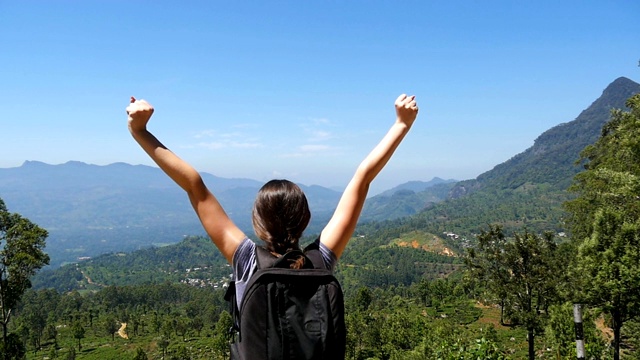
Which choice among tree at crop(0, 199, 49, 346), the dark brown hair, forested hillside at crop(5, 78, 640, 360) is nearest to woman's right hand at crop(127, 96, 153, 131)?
the dark brown hair

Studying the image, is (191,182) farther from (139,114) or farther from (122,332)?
(122,332)

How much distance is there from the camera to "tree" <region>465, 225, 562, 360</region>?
17.6 m

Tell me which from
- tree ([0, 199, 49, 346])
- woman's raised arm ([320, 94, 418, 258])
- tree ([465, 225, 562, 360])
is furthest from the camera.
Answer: tree ([465, 225, 562, 360])

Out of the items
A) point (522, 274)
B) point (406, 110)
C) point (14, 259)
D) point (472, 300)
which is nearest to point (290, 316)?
point (406, 110)

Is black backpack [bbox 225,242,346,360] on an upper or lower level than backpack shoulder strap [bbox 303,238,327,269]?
lower

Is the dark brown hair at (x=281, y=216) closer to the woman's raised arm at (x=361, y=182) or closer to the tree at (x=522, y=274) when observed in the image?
the woman's raised arm at (x=361, y=182)

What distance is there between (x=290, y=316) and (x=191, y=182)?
0.67m

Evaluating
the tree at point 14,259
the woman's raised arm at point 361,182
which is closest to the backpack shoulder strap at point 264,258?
the woman's raised arm at point 361,182

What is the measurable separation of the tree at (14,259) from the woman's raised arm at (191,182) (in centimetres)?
1861

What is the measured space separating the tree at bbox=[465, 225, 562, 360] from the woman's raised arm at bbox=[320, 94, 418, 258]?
57.3ft

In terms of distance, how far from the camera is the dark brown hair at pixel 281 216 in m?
1.71

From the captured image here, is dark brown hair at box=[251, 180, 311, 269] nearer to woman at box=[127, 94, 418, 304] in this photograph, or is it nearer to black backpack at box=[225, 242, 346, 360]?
woman at box=[127, 94, 418, 304]

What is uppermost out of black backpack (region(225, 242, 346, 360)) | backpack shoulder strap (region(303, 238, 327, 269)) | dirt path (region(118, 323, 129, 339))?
backpack shoulder strap (region(303, 238, 327, 269))

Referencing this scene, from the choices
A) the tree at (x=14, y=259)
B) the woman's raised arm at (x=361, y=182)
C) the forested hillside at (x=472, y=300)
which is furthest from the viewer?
the tree at (x=14, y=259)
